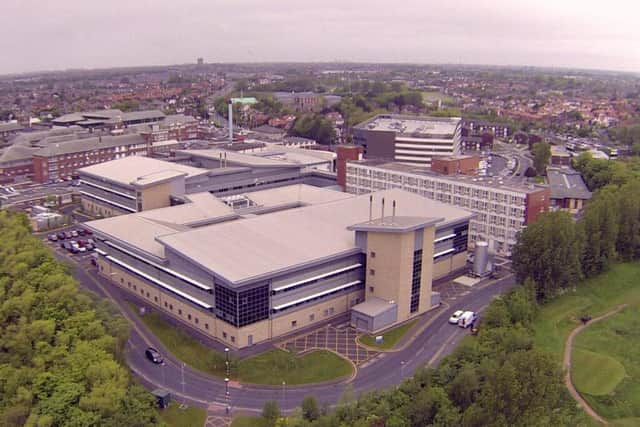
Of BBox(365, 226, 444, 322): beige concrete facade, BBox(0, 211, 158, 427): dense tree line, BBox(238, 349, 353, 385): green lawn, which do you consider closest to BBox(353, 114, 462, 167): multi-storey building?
BBox(365, 226, 444, 322): beige concrete facade

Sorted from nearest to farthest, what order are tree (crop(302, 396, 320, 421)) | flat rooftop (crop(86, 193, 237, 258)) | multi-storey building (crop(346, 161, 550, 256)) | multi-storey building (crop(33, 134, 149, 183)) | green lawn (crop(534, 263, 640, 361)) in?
tree (crop(302, 396, 320, 421)) → green lawn (crop(534, 263, 640, 361)) → flat rooftop (crop(86, 193, 237, 258)) → multi-storey building (crop(346, 161, 550, 256)) → multi-storey building (crop(33, 134, 149, 183))

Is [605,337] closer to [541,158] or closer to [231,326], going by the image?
[231,326]

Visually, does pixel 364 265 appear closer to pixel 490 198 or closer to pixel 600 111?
pixel 490 198

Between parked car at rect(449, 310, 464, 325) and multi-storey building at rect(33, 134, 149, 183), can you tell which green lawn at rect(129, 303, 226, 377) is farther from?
multi-storey building at rect(33, 134, 149, 183)

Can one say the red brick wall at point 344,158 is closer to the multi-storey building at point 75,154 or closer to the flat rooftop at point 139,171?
the flat rooftop at point 139,171

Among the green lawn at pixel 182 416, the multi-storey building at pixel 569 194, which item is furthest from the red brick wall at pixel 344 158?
the green lawn at pixel 182 416

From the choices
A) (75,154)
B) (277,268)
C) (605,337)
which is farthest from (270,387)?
(75,154)
